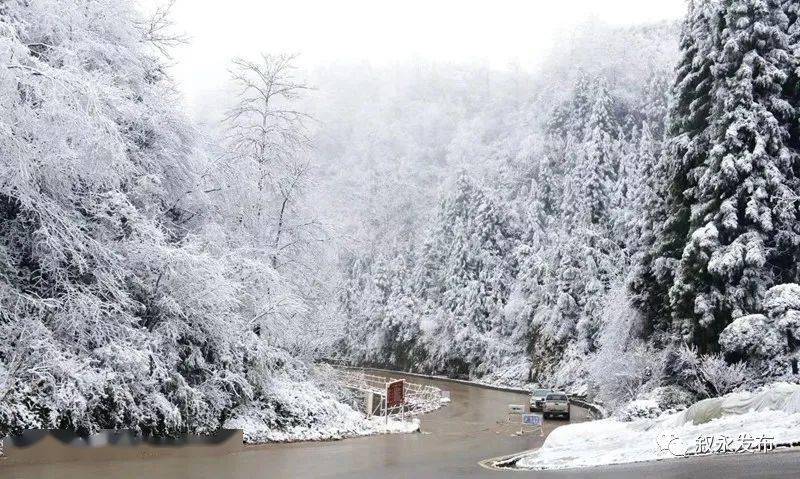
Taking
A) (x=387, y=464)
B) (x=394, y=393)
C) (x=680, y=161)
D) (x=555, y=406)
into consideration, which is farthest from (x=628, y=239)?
(x=387, y=464)

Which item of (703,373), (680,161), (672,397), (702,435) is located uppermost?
(680,161)

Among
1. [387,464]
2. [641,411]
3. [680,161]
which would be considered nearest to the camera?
[387,464]

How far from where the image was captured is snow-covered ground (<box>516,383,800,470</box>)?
14000 millimetres

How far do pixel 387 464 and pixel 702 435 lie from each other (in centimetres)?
634

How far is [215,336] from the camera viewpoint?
68.0ft

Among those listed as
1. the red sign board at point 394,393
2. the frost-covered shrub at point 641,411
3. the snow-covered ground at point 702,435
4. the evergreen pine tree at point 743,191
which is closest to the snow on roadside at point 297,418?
the red sign board at point 394,393

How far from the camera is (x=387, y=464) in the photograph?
55.6 feet

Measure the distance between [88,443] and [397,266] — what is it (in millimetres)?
85408

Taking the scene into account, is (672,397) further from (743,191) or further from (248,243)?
(248,243)

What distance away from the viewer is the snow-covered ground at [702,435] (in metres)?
14.0

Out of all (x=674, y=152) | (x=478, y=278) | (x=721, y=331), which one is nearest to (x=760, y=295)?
(x=721, y=331)

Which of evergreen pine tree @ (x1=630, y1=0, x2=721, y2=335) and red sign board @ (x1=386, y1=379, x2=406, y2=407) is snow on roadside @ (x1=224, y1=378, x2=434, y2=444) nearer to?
red sign board @ (x1=386, y1=379, x2=406, y2=407)

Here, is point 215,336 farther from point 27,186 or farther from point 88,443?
point 27,186

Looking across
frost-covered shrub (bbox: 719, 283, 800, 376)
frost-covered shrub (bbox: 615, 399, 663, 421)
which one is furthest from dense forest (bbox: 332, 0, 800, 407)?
frost-covered shrub (bbox: 615, 399, 663, 421)
